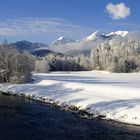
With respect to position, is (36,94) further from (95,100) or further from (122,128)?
(122,128)

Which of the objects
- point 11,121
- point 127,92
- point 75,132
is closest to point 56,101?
point 127,92

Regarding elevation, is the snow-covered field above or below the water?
above

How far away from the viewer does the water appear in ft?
127

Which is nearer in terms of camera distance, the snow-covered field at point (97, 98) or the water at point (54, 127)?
the water at point (54, 127)

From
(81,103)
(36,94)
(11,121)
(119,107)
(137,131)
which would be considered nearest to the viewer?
(137,131)

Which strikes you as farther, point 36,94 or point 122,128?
point 36,94

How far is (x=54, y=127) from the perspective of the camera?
43.4 m

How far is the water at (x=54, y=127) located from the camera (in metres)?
38.7

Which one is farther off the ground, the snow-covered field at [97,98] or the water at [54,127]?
the snow-covered field at [97,98]

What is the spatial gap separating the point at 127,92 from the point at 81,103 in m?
12.4

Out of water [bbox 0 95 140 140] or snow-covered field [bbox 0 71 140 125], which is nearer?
water [bbox 0 95 140 140]

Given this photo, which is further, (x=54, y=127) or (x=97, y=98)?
(x=97, y=98)

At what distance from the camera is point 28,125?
43.8 m

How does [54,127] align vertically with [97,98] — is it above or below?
below
